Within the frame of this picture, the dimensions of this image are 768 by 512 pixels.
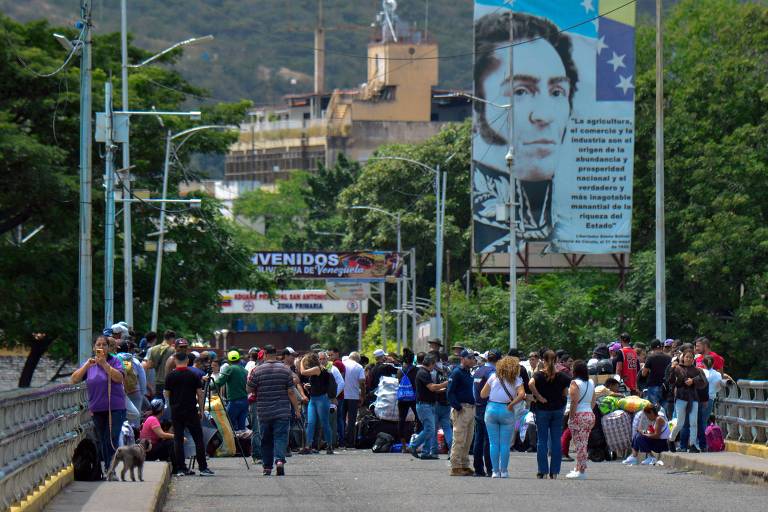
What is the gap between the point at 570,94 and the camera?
189 feet

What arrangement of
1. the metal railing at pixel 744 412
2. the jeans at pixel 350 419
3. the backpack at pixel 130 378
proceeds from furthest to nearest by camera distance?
the jeans at pixel 350 419, the metal railing at pixel 744 412, the backpack at pixel 130 378

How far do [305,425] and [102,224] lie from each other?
25733 millimetres

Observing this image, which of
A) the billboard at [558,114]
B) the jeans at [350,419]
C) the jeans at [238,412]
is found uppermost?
the billboard at [558,114]

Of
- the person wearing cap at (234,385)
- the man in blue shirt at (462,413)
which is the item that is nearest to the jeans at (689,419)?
the man in blue shirt at (462,413)

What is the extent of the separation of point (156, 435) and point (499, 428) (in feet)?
14.6

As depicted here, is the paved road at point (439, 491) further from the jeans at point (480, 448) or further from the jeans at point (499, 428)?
the jeans at point (480, 448)

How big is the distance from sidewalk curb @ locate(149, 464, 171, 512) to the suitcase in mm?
7860

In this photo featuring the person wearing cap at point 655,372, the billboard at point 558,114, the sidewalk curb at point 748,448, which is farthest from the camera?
the billboard at point 558,114

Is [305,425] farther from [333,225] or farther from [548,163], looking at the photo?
[333,225]

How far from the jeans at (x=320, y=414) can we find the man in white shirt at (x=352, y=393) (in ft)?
4.92

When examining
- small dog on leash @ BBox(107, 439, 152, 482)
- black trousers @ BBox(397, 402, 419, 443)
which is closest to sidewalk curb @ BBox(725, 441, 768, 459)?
black trousers @ BBox(397, 402, 419, 443)

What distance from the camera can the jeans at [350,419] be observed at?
103ft

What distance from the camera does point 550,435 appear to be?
22.6m

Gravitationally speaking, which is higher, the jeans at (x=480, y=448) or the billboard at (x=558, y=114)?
the billboard at (x=558, y=114)
